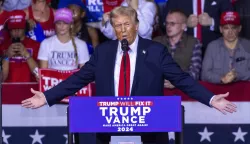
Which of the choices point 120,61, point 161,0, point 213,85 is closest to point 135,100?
point 120,61

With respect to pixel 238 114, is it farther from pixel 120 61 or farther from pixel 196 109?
pixel 120 61

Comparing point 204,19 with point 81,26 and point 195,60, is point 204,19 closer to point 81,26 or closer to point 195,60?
point 195,60

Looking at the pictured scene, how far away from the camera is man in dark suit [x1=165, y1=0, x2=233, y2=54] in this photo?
9.10 meters

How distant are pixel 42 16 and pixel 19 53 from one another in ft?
2.16

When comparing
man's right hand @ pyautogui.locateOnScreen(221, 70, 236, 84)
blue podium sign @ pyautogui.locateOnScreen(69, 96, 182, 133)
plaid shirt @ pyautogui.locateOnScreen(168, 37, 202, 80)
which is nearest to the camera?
blue podium sign @ pyautogui.locateOnScreen(69, 96, 182, 133)

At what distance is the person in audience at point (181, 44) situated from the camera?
8.61m

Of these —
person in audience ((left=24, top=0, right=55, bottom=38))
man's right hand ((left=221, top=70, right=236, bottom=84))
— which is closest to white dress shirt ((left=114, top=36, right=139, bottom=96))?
man's right hand ((left=221, top=70, right=236, bottom=84))

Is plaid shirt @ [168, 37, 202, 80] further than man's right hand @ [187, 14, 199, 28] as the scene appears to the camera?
No

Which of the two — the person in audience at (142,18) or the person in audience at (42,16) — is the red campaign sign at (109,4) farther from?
the person in audience at (42,16)

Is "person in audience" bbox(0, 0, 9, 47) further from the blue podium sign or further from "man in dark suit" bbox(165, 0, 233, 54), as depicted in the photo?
the blue podium sign

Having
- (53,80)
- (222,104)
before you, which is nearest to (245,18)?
(53,80)

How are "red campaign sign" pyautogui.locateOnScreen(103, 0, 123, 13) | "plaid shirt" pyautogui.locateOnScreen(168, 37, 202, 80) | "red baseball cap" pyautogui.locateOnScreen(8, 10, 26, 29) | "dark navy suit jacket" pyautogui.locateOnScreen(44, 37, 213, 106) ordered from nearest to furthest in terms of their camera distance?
"dark navy suit jacket" pyautogui.locateOnScreen(44, 37, 213, 106) < "plaid shirt" pyautogui.locateOnScreen(168, 37, 202, 80) < "red baseball cap" pyautogui.locateOnScreen(8, 10, 26, 29) < "red campaign sign" pyautogui.locateOnScreen(103, 0, 123, 13)

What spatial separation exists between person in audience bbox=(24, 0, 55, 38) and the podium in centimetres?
381

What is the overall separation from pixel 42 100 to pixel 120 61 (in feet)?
2.18
